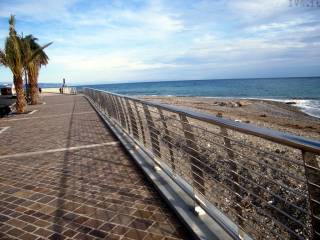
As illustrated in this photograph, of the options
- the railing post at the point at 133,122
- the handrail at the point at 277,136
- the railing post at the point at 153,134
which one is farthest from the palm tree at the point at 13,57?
the handrail at the point at 277,136

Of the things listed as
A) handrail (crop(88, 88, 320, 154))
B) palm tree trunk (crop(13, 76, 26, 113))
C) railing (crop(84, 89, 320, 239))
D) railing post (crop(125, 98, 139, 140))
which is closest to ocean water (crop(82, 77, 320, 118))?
palm tree trunk (crop(13, 76, 26, 113))

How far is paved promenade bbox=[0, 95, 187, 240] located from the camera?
148 inches

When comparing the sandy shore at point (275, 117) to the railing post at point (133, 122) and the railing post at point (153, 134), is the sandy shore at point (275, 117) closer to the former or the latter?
the railing post at point (133, 122)

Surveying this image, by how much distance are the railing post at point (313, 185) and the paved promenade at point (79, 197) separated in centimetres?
167

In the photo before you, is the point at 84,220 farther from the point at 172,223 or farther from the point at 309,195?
the point at 309,195

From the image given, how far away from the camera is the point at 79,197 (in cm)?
477

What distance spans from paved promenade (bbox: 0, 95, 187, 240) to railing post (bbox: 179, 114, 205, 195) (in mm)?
487

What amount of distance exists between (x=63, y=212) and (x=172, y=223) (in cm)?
144

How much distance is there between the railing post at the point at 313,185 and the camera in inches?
77.4

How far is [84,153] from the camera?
298 inches

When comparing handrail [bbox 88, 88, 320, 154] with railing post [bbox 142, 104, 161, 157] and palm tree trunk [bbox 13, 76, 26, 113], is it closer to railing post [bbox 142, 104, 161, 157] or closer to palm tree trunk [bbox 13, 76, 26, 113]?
railing post [bbox 142, 104, 161, 157]

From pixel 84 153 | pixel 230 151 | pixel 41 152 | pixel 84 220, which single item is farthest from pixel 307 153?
pixel 41 152

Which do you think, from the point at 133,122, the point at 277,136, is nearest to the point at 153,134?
the point at 133,122

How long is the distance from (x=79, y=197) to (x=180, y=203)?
151cm
